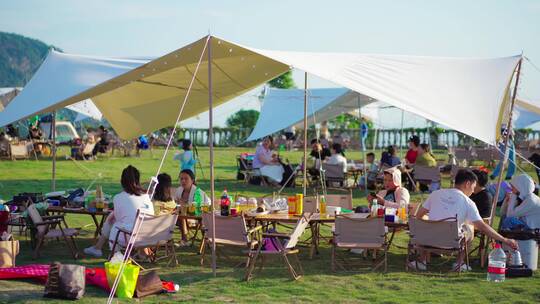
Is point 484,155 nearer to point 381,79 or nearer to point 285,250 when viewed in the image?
point 381,79

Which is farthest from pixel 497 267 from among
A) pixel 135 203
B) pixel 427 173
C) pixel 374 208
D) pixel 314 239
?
pixel 427 173

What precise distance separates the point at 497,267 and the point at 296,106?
1215 cm

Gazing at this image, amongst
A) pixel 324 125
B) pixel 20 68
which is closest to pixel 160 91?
pixel 324 125

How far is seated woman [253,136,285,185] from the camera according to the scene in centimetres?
1625

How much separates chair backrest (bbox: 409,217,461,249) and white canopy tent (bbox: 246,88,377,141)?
9.59 m

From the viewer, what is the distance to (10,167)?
2034 cm

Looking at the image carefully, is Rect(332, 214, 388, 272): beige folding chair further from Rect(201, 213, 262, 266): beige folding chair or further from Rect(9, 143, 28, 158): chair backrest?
Rect(9, 143, 28, 158): chair backrest

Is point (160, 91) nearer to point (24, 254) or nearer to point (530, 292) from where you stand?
point (24, 254)

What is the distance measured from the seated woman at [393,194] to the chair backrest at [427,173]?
584 centimetres

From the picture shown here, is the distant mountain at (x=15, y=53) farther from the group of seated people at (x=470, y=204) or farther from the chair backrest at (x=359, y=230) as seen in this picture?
the chair backrest at (x=359, y=230)

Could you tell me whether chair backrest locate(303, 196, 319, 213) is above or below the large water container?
above

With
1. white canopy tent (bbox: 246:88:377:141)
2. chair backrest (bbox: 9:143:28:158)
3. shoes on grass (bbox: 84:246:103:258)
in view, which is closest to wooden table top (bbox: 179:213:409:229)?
shoes on grass (bbox: 84:246:103:258)

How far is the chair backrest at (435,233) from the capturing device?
7434 mm

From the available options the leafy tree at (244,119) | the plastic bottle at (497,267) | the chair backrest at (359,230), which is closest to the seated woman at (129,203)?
the chair backrest at (359,230)
